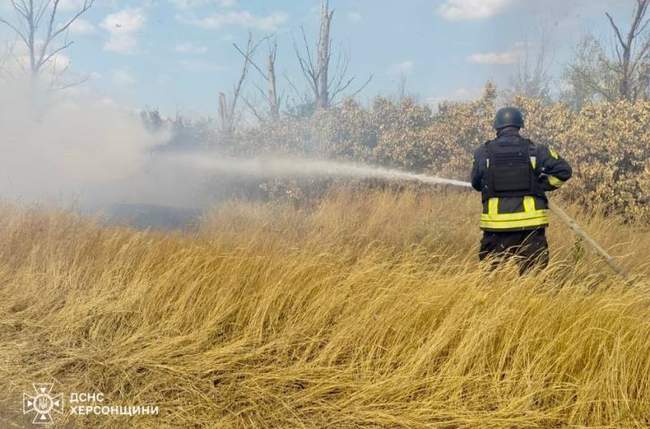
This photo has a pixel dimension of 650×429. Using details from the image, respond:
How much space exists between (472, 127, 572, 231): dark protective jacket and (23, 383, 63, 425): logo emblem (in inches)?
137

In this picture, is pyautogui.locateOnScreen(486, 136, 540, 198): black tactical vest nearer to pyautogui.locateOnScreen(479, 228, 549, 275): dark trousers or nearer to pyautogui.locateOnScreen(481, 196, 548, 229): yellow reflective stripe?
pyautogui.locateOnScreen(481, 196, 548, 229): yellow reflective stripe

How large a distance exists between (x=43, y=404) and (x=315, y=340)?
1.60 metres

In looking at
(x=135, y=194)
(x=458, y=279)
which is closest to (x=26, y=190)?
(x=135, y=194)

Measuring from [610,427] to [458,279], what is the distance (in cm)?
130

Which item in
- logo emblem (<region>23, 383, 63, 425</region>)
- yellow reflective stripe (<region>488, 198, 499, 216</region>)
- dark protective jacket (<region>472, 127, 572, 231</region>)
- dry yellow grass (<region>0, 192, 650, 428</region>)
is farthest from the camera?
yellow reflective stripe (<region>488, 198, 499, 216</region>)

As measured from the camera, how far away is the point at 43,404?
2193mm

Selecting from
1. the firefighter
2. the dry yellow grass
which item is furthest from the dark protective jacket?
the dry yellow grass

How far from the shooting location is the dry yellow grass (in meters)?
1.98

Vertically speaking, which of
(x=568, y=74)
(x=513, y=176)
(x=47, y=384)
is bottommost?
(x=47, y=384)

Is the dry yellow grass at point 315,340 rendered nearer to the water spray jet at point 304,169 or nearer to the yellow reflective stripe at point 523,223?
the yellow reflective stripe at point 523,223

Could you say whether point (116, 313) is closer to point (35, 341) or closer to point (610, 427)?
point (35, 341)

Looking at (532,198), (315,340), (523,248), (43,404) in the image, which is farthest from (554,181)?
(43,404)

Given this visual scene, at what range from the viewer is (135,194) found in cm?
1065

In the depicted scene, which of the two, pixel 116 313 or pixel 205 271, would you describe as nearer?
pixel 116 313
